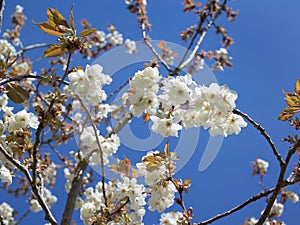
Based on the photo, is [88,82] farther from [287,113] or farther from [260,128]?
[287,113]

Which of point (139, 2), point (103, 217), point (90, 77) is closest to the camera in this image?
point (90, 77)

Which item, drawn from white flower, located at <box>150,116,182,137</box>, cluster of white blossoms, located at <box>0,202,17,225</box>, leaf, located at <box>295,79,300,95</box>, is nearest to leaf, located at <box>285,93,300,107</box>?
leaf, located at <box>295,79,300,95</box>

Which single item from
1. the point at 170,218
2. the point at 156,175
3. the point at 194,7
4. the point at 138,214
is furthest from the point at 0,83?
the point at 194,7

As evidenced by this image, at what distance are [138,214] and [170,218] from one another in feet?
1.73

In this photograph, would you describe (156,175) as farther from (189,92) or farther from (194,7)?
(194,7)

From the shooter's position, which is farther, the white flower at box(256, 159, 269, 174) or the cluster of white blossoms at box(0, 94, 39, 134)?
the white flower at box(256, 159, 269, 174)

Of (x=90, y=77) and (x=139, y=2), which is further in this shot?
(x=139, y=2)

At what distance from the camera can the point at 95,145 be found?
277 cm

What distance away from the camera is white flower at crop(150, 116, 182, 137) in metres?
1.63

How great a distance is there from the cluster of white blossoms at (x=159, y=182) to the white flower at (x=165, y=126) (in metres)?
0.15

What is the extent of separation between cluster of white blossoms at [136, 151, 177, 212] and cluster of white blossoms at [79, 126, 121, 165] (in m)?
0.91

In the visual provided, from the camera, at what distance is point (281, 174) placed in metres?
1.50

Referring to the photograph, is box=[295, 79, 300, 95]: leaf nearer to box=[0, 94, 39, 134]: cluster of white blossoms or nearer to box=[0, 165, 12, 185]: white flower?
box=[0, 94, 39, 134]: cluster of white blossoms

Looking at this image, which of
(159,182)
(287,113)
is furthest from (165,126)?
(287,113)
